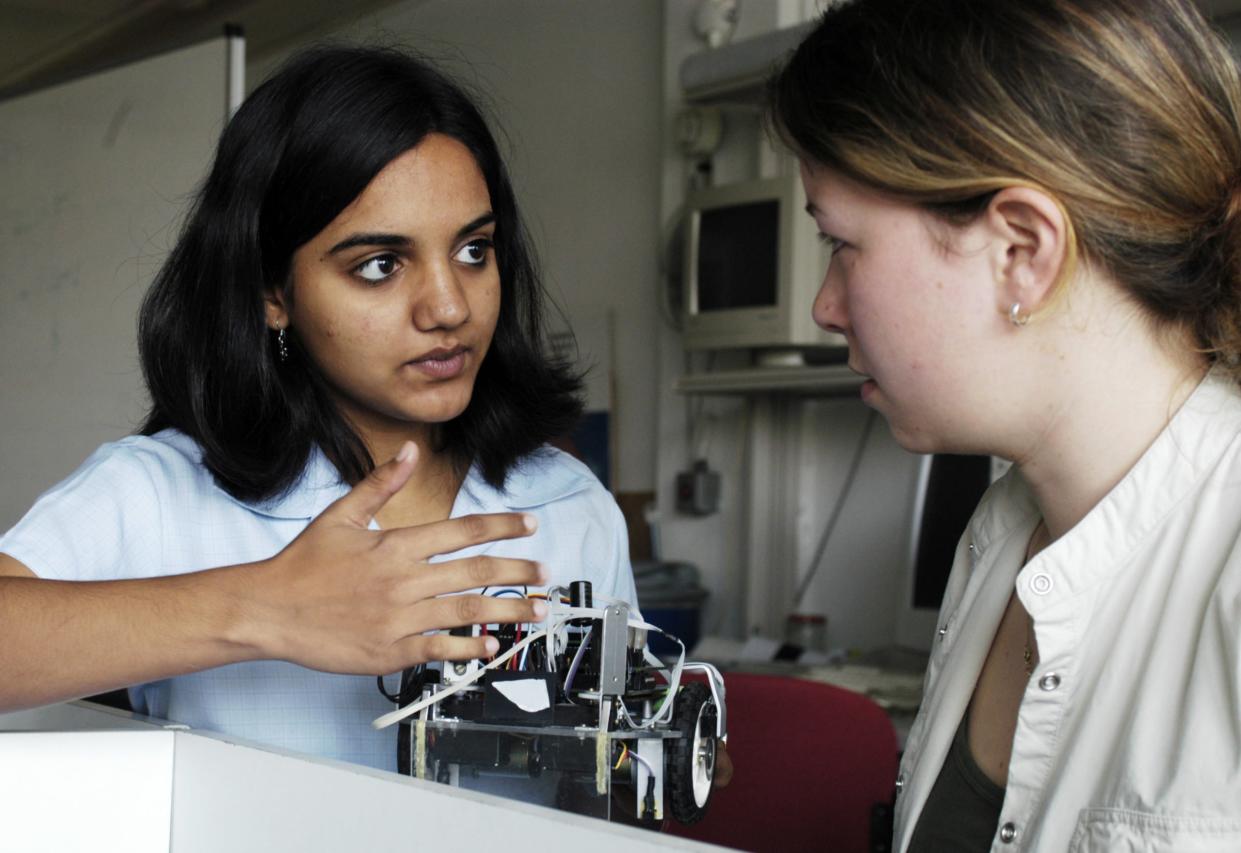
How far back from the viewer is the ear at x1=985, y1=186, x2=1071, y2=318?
82 cm

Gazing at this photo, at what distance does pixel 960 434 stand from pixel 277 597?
19.5 inches

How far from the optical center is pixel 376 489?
2.99 feet

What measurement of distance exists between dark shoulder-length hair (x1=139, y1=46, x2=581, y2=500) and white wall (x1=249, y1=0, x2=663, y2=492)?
8.02 ft

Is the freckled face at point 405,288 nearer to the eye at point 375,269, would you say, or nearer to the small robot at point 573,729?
the eye at point 375,269

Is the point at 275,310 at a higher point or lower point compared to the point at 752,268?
lower

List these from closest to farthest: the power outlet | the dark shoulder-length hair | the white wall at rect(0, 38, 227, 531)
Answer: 1. the dark shoulder-length hair
2. the white wall at rect(0, 38, 227, 531)
3. the power outlet

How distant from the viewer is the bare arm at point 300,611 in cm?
87

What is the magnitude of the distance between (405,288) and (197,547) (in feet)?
1.11

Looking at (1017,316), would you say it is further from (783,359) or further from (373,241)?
(783,359)

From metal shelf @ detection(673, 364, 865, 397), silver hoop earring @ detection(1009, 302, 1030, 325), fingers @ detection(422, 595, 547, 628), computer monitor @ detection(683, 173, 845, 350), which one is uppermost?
computer monitor @ detection(683, 173, 845, 350)

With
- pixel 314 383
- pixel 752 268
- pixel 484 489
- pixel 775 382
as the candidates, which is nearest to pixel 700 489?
pixel 775 382

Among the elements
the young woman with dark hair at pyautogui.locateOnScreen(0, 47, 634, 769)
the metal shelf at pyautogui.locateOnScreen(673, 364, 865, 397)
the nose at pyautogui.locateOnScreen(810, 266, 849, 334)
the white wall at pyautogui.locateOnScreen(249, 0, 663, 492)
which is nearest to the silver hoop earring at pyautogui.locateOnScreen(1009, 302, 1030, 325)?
the nose at pyautogui.locateOnScreen(810, 266, 849, 334)

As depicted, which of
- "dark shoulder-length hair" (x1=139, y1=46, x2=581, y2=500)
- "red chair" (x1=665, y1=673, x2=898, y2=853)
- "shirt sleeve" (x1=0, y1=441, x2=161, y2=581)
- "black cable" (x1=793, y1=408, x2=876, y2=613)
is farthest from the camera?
"black cable" (x1=793, y1=408, x2=876, y2=613)

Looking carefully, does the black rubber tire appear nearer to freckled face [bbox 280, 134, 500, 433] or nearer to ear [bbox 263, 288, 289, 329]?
freckled face [bbox 280, 134, 500, 433]
